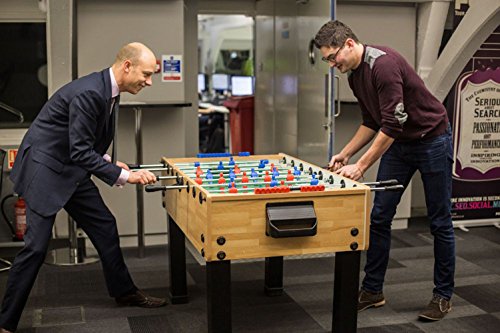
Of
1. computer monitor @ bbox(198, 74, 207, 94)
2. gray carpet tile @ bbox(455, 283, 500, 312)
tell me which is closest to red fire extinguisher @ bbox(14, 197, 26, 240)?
gray carpet tile @ bbox(455, 283, 500, 312)

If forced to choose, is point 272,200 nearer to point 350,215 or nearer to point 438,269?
point 350,215

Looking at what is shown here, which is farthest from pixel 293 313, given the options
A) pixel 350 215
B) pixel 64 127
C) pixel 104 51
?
pixel 104 51

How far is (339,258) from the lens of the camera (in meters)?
3.24

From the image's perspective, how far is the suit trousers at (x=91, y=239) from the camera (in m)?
3.53

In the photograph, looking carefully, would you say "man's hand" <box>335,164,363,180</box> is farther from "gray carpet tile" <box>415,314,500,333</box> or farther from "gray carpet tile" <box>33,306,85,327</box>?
"gray carpet tile" <box>33,306,85,327</box>

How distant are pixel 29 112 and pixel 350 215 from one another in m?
3.25

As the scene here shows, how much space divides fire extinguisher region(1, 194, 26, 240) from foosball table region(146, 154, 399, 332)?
2.09m

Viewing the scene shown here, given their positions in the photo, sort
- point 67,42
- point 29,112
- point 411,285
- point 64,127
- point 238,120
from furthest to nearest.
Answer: point 238,120 < point 29,112 < point 67,42 < point 411,285 < point 64,127

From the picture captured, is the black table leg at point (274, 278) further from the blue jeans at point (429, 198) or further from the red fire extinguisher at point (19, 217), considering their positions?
the red fire extinguisher at point (19, 217)

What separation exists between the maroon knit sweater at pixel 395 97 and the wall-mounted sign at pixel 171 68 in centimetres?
185

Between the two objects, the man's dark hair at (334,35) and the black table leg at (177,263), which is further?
the black table leg at (177,263)

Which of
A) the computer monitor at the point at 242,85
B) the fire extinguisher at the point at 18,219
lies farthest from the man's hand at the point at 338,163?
the computer monitor at the point at 242,85

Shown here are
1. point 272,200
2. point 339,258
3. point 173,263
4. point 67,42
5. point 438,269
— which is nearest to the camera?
point 272,200

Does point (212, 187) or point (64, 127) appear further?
point (64, 127)
